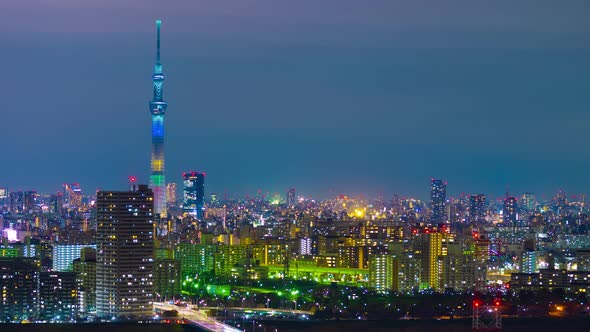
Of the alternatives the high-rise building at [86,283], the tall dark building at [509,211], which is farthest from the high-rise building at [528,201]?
the high-rise building at [86,283]

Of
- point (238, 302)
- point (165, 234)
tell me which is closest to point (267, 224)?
point (165, 234)

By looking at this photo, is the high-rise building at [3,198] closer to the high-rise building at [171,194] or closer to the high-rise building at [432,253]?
the high-rise building at [171,194]

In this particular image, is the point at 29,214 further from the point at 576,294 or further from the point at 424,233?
the point at 576,294

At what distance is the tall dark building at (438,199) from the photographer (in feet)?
213

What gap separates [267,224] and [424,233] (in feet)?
52.0

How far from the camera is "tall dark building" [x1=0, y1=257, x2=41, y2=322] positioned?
31.7 m

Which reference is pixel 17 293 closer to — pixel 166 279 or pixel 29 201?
pixel 166 279

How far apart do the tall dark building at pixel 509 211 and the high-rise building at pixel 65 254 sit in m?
28.2

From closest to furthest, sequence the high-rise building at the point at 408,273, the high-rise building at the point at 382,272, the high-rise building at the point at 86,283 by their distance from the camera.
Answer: the high-rise building at the point at 86,283, the high-rise building at the point at 408,273, the high-rise building at the point at 382,272

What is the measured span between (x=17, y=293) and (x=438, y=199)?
36.3 m

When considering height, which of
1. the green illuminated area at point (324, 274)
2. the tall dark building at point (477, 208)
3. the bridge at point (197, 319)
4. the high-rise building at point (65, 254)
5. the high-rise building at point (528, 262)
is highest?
the tall dark building at point (477, 208)

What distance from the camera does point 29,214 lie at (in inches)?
2365

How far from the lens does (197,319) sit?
31.6 metres

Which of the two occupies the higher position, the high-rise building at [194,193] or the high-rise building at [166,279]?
the high-rise building at [194,193]
